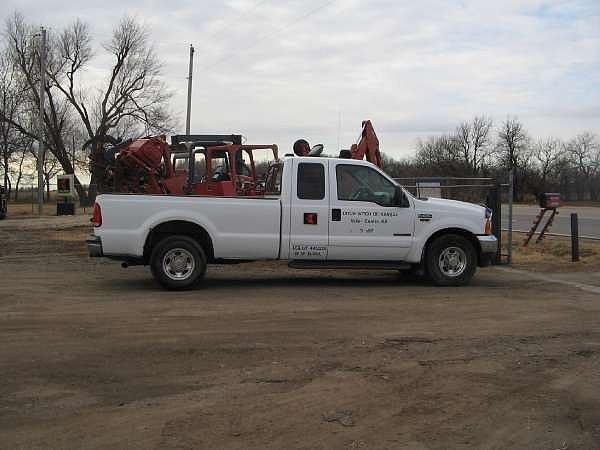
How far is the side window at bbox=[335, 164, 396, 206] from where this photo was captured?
10789 mm

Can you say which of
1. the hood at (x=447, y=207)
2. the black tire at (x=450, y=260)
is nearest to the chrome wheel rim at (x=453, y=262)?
the black tire at (x=450, y=260)

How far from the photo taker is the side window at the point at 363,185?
10789 mm

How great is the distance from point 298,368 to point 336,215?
477 cm

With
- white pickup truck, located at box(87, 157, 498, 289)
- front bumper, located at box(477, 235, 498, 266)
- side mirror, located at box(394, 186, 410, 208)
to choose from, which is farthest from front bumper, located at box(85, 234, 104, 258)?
front bumper, located at box(477, 235, 498, 266)

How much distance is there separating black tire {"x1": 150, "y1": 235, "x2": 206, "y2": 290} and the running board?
143 cm

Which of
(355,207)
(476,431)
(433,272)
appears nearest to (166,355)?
(476,431)

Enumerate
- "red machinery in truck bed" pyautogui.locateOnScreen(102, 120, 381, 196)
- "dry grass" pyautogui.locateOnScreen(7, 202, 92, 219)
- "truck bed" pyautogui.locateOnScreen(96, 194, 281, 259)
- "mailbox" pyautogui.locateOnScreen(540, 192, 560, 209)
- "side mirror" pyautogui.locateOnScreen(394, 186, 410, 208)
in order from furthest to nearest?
"dry grass" pyautogui.locateOnScreen(7, 202, 92, 219) < "mailbox" pyautogui.locateOnScreen(540, 192, 560, 209) < "red machinery in truck bed" pyautogui.locateOnScreen(102, 120, 381, 196) < "side mirror" pyautogui.locateOnScreen(394, 186, 410, 208) < "truck bed" pyautogui.locateOnScreen(96, 194, 281, 259)

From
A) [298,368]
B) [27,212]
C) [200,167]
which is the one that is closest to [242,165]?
[200,167]

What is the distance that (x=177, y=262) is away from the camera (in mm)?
10469

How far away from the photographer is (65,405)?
5113 mm

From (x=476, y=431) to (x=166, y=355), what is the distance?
309cm

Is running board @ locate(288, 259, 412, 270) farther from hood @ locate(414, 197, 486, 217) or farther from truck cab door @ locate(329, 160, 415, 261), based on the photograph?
hood @ locate(414, 197, 486, 217)

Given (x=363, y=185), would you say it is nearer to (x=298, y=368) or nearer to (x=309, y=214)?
(x=309, y=214)

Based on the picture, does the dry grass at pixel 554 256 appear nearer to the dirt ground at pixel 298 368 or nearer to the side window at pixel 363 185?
the dirt ground at pixel 298 368
